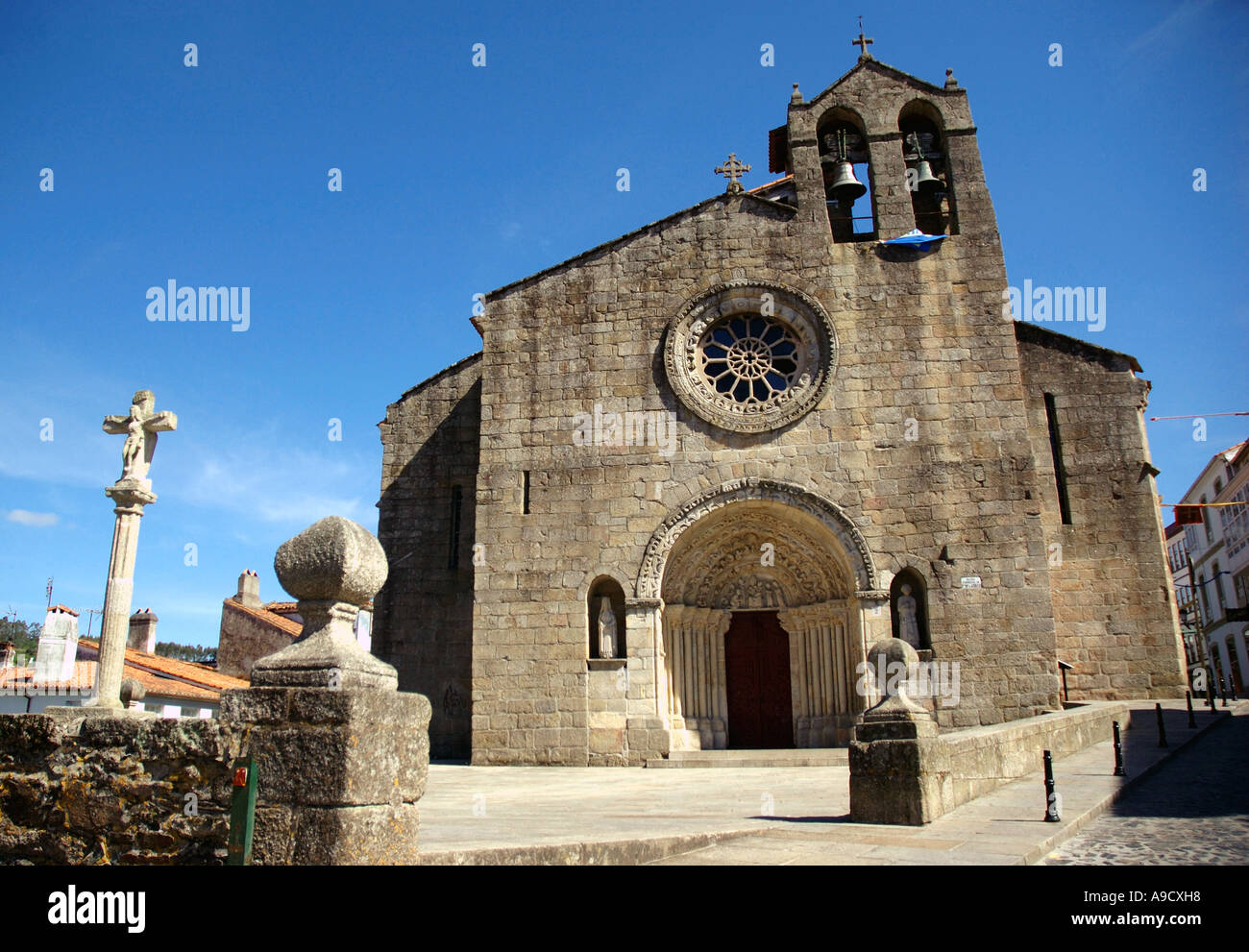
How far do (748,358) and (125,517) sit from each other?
9.46 meters

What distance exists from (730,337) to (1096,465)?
621 centimetres

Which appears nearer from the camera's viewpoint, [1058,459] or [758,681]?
[1058,459]

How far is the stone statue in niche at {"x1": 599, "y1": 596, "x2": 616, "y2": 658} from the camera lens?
44.5 feet

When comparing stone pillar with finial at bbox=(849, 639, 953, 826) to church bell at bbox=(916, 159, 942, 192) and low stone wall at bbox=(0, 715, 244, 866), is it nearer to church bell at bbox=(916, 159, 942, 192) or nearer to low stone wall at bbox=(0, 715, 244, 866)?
low stone wall at bbox=(0, 715, 244, 866)

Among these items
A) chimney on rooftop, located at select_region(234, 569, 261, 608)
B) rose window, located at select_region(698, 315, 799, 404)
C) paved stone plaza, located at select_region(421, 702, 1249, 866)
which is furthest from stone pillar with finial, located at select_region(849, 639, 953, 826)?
chimney on rooftop, located at select_region(234, 569, 261, 608)

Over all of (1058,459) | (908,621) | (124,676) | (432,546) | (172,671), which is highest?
(1058,459)

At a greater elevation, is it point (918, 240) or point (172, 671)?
point (918, 240)

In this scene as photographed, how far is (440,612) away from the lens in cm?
1538

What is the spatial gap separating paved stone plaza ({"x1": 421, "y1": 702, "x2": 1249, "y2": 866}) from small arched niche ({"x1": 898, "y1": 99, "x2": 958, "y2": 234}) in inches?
344

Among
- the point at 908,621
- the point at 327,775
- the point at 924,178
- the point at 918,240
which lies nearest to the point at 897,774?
the point at 327,775

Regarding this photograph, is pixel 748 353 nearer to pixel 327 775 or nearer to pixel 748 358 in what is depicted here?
pixel 748 358

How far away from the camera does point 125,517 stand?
11055 millimetres

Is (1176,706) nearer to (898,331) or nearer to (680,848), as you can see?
(898,331)

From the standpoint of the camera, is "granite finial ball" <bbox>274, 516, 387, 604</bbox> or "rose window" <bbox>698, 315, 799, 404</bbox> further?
"rose window" <bbox>698, 315, 799, 404</bbox>
